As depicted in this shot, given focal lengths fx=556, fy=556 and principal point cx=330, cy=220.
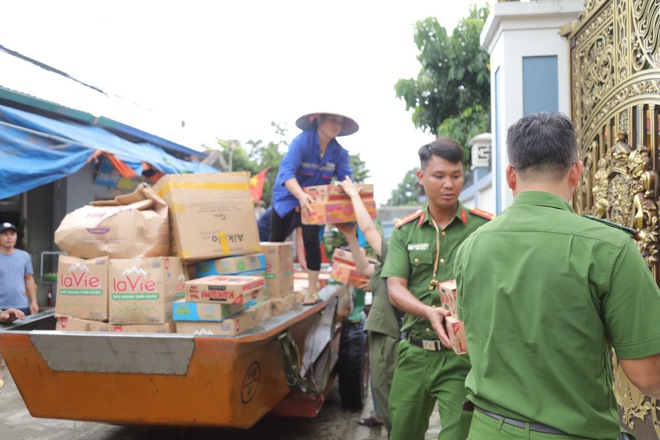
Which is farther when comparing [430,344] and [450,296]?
[430,344]

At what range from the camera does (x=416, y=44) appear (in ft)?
42.7

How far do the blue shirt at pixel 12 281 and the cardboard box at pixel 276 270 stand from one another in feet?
10.6

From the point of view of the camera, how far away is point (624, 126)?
10.5 feet

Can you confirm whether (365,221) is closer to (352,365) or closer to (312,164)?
(312,164)

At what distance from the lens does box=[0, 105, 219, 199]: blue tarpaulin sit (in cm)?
589

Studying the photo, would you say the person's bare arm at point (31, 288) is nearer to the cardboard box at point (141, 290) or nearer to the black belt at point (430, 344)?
the cardboard box at point (141, 290)

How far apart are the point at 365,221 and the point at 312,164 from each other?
1.21m

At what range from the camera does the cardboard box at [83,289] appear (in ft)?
10.9

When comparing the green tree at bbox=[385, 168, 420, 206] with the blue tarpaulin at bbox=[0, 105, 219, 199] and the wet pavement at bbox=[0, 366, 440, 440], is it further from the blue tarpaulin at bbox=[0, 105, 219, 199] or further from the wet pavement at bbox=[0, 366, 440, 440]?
the wet pavement at bbox=[0, 366, 440, 440]

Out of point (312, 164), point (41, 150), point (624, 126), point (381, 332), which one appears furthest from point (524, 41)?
point (41, 150)

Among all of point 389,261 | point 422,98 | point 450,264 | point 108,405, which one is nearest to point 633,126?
point 450,264

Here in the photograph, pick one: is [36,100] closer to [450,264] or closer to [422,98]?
[450,264]

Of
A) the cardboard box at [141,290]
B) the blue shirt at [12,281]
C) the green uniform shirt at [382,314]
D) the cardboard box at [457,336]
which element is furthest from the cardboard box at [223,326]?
the blue shirt at [12,281]

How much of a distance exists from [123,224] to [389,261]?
1662 mm
